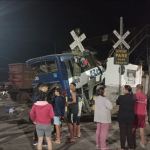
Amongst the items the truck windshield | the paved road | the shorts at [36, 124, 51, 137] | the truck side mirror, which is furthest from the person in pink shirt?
the truck windshield

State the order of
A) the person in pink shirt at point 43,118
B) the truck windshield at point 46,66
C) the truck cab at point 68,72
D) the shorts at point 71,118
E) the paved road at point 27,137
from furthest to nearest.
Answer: the truck windshield at point 46,66, the truck cab at point 68,72, the shorts at point 71,118, the paved road at point 27,137, the person in pink shirt at point 43,118

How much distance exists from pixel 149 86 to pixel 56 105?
6298 millimetres

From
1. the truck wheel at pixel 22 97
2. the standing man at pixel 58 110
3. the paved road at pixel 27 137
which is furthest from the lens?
the truck wheel at pixel 22 97

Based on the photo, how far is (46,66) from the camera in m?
8.80

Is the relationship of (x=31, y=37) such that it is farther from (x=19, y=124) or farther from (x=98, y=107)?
(x=98, y=107)

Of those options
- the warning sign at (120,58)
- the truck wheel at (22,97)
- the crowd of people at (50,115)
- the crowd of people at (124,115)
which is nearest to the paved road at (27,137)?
the crowd of people at (50,115)

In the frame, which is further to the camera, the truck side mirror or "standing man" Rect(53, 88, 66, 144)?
the truck side mirror

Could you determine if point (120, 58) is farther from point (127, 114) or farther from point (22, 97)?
point (22, 97)

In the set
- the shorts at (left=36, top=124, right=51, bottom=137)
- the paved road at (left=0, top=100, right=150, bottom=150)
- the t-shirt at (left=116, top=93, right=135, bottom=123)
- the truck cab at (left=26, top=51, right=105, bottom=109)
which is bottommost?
the paved road at (left=0, top=100, right=150, bottom=150)

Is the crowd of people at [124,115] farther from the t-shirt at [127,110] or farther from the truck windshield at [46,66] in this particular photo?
the truck windshield at [46,66]

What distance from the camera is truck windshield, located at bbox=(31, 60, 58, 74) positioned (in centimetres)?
851

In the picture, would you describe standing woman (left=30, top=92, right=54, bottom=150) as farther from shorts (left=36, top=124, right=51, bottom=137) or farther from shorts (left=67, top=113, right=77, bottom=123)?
shorts (left=67, top=113, right=77, bottom=123)

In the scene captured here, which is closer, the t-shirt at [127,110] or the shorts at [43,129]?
the shorts at [43,129]

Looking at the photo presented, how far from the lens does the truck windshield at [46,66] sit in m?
8.51
